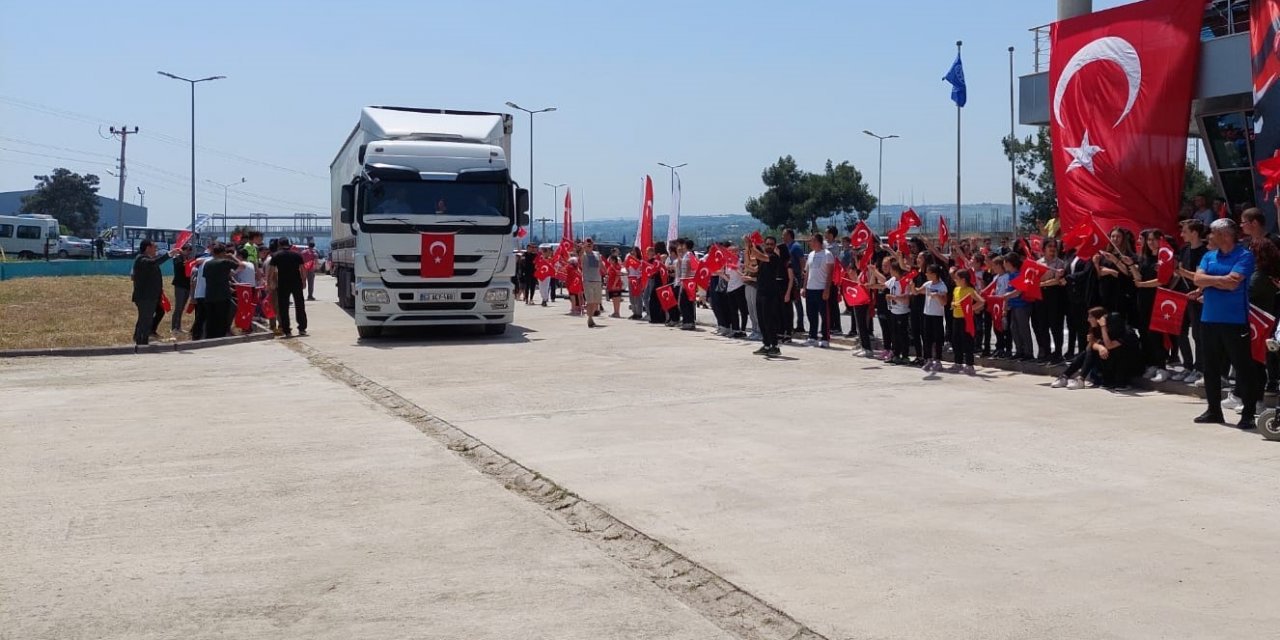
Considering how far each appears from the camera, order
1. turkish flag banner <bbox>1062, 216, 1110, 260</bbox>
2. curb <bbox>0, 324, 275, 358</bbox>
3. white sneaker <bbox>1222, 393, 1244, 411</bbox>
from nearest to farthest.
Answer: white sneaker <bbox>1222, 393, 1244, 411</bbox> < turkish flag banner <bbox>1062, 216, 1110, 260</bbox> < curb <bbox>0, 324, 275, 358</bbox>

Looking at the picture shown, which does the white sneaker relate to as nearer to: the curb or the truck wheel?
the truck wheel

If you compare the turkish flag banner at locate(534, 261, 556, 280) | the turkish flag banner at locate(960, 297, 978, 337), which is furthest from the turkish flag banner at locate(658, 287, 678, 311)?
the turkish flag banner at locate(960, 297, 978, 337)

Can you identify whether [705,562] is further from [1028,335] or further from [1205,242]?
[1028,335]

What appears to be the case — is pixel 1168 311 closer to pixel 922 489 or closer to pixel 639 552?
pixel 922 489

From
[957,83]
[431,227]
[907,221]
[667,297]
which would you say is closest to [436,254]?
[431,227]

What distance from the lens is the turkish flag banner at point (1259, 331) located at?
10273 mm

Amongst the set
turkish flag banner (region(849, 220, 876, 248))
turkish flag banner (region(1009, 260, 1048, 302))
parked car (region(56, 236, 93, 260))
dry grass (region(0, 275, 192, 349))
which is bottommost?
dry grass (region(0, 275, 192, 349))

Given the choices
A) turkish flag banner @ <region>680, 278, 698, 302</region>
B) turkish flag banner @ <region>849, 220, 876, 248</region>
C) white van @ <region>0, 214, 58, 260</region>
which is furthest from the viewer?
white van @ <region>0, 214, 58, 260</region>

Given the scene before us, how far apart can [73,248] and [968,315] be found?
246 ft

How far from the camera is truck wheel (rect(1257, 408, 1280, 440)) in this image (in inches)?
374

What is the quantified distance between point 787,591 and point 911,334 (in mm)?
10972

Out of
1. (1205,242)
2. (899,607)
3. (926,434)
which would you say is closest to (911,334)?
(1205,242)

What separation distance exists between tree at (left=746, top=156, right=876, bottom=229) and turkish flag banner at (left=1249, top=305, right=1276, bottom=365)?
3025 inches

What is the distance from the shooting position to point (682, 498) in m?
7.79
